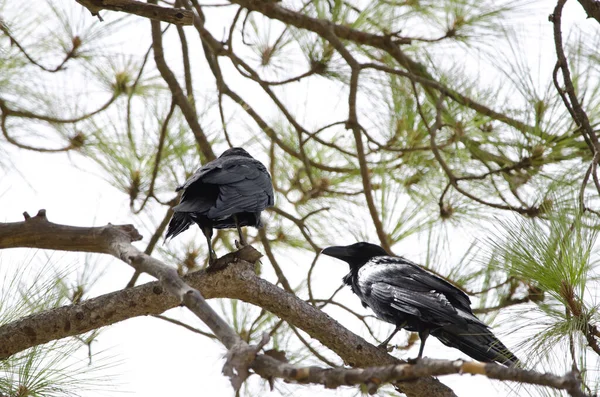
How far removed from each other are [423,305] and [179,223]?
44.5 inches

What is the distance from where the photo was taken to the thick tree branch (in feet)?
9.49

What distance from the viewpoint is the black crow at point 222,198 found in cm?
310

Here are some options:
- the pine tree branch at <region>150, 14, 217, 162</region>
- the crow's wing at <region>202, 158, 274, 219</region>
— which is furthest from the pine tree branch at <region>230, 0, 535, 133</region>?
the crow's wing at <region>202, 158, 274, 219</region>

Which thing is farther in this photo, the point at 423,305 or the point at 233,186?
the point at 423,305

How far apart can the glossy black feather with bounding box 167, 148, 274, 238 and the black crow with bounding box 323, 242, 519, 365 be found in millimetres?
701

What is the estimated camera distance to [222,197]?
10.3 ft

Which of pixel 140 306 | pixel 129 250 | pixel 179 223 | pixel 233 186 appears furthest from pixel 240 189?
pixel 129 250

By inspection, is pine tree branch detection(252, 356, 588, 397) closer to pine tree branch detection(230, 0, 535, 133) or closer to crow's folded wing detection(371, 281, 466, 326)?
crow's folded wing detection(371, 281, 466, 326)

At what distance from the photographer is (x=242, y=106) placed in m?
4.82

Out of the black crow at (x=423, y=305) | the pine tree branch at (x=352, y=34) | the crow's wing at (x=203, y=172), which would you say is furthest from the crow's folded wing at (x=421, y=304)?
the pine tree branch at (x=352, y=34)

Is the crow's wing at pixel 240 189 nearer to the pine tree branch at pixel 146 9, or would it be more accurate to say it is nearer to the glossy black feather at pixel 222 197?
the glossy black feather at pixel 222 197

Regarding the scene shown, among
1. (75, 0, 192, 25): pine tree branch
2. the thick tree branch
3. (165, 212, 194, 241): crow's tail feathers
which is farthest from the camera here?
(165, 212, 194, 241): crow's tail feathers

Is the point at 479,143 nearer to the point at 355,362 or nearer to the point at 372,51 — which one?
the point at 372,51

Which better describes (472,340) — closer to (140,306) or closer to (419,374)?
(140,306)
